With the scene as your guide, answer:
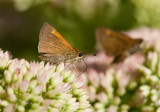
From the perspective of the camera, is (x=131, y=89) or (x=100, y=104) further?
(x=131, y=89)

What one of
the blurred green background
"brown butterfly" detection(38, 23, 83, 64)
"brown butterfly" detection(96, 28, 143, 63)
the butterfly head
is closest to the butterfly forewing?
"brown butterfly" detection(38, 23, 83, 64)

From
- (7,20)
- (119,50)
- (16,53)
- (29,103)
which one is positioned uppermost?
(7,20)

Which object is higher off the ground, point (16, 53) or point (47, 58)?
point (16, 53)

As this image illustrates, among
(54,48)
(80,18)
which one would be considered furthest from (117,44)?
(80,18)

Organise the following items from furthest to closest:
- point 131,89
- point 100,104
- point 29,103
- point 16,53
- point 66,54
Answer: point 16,53 → point 131,89 → point 100,104 → point 66,54 → point 29,103

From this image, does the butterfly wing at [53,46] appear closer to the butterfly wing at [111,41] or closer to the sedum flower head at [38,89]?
the sedum flower head at [38,89]

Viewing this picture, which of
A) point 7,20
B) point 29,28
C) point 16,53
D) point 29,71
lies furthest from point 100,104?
point 7,20

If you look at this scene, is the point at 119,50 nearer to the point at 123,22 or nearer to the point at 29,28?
the point at 123,22

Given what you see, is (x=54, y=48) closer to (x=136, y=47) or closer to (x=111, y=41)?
(x=111, y=41)
